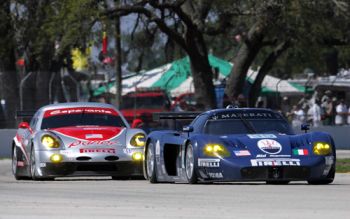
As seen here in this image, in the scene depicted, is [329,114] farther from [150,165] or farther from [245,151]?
[245,151]

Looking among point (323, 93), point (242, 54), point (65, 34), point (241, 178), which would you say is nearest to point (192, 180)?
point (241, 178)

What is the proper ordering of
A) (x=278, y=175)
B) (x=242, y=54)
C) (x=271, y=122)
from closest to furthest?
(x=278, y=175)
(x=271, y=122)
(x=242, y=54)

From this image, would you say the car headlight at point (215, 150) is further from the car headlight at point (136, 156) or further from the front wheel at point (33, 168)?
the front wheel at point (33, 168)

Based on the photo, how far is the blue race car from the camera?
1468 centimetres

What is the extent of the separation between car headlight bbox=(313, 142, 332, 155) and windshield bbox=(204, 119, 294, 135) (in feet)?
2.69

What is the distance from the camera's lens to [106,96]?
36.5 metres

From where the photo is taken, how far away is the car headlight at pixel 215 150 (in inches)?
586

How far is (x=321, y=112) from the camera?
35219mm

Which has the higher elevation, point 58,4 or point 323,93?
point 58,4

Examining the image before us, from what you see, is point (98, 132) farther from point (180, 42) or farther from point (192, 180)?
point (180, 42)

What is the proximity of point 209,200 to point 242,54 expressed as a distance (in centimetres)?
2365

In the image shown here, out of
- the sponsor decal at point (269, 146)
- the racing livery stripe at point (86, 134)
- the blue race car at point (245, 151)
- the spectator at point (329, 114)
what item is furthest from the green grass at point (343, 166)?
the spectator at point (329, 114)

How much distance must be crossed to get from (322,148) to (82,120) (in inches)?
199

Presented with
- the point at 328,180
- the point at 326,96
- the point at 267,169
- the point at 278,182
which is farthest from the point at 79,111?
the point at 326,96
